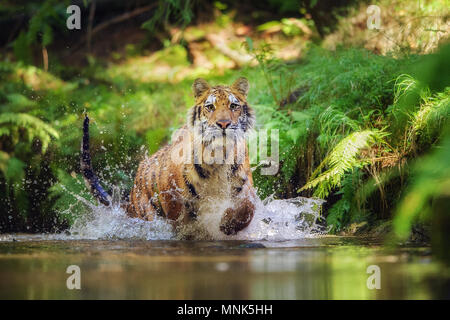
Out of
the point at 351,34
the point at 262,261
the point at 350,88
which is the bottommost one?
the point at 262,261

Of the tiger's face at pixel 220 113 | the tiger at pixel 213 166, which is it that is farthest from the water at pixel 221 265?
the tiger's face at pixel 220 113

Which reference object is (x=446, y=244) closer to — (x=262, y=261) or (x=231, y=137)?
(x=262, y=261)

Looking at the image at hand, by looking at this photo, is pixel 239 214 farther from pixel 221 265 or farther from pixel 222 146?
pixel 221 265

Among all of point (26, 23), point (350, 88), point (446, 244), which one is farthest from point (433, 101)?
point (26, 23)

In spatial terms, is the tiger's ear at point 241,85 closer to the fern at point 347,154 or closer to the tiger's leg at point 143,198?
the fern at point 347,154

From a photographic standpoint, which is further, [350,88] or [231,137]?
[350,88]

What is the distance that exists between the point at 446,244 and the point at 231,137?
8.47 feet

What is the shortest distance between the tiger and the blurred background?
28.4 inches

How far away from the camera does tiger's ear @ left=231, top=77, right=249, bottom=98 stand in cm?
622

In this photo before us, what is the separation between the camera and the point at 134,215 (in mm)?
6801

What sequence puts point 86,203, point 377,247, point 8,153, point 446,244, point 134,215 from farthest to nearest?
point 8,153 < point 86,203 < point 134,215 < point 377,247 < point 446,244

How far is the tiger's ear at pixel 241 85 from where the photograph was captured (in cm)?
622

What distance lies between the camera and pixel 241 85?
6.27m

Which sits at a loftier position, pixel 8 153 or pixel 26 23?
pixel 26 23
